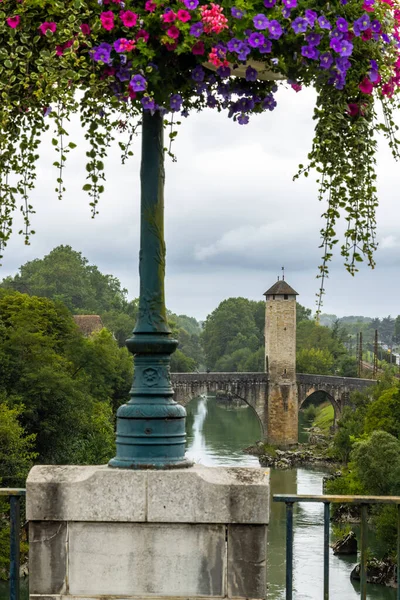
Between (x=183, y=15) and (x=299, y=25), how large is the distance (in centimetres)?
43

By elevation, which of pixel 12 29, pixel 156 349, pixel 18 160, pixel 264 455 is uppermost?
pixel 12 29

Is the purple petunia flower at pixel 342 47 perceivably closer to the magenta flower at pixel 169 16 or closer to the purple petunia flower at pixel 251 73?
the purple petunia flower at pixel 251 73

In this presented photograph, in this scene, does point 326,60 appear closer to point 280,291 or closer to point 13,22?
point 13,22

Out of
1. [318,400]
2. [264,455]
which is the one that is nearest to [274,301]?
[264,455]

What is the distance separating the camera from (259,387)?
221 feet

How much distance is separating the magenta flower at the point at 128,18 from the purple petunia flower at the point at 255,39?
429mm

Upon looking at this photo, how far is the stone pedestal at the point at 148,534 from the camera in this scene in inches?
171

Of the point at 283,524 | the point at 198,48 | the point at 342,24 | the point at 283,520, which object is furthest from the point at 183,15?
the point at 283,520

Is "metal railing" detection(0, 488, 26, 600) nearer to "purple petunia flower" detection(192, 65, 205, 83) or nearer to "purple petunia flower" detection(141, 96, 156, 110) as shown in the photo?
"purple petunia flower" detection(141, 96, 156, 110)

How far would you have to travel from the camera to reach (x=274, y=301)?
65.6m

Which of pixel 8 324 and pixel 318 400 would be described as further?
pixel 318 400

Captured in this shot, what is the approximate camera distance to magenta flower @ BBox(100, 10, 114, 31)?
413cm

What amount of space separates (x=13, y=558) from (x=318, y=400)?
274 feet

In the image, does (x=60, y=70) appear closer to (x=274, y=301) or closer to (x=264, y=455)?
(x=264, y=455)
